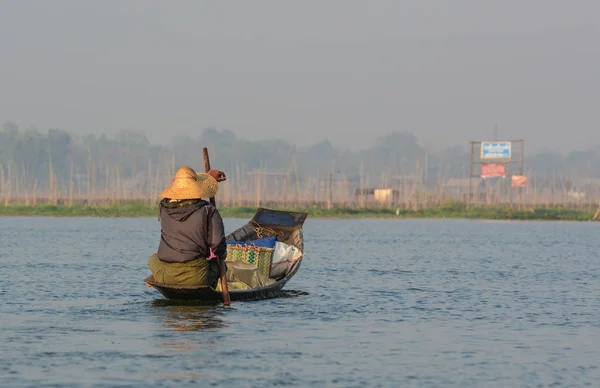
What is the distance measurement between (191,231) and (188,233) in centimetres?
5

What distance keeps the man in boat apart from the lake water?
581 mm

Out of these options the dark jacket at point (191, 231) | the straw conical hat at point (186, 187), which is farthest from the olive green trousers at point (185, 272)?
the straw conical hat at point (186, 187)

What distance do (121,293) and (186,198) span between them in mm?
4395

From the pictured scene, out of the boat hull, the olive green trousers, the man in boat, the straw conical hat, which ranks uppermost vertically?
the straw conical hat

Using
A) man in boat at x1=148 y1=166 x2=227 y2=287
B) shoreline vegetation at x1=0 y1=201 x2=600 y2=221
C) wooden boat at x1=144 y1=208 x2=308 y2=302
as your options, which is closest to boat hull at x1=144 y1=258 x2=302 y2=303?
wooden boat at x1=144 y1=208 x2=308 y2=302

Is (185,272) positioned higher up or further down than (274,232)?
further down

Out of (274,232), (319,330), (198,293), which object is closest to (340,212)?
(274,232)

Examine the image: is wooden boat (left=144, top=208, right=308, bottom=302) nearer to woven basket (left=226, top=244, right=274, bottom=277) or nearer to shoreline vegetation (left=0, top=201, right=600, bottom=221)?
woven basket (left=226, top=244, right=274, bottom=277)

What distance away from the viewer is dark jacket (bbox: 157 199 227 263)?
15195 mm

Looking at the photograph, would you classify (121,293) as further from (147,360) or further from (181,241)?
(147,360)

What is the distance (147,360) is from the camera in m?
11.5

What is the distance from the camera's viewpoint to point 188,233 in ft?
49.9

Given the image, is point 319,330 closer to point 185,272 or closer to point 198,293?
point 198,293

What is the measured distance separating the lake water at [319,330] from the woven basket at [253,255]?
0.95 meters
